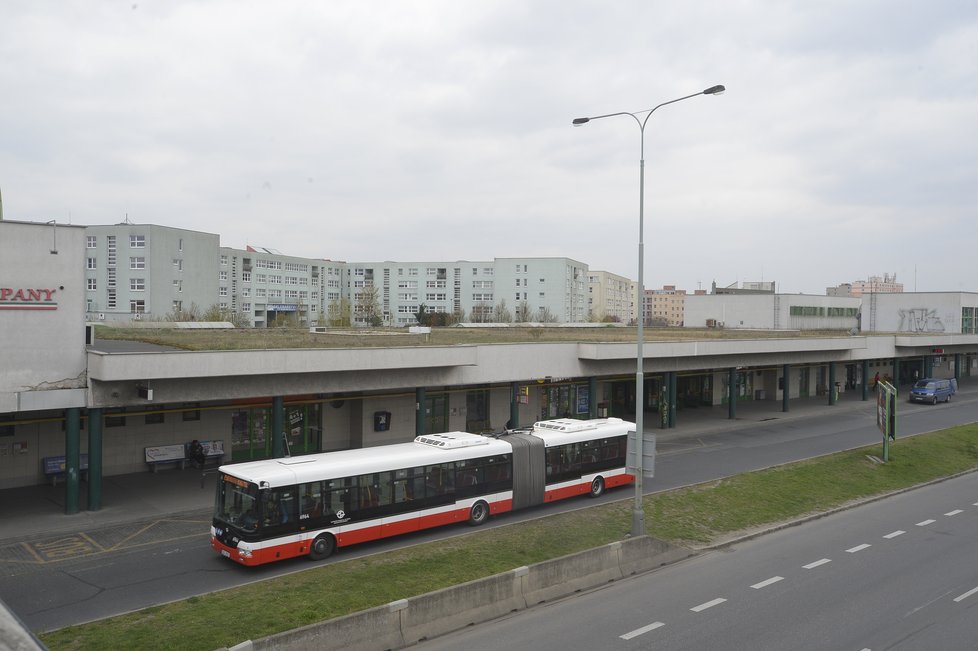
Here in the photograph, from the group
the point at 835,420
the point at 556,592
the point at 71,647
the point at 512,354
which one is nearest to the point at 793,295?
the point at 835,420

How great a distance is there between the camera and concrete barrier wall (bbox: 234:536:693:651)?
1053cm

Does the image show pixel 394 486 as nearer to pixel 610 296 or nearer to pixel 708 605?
pixel 708 605

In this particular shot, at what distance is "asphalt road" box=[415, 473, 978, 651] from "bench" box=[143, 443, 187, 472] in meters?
17.4

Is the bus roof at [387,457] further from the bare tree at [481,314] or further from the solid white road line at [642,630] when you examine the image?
the bare tree at [481,314]

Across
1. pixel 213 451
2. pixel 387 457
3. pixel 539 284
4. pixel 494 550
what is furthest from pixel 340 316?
pixel 494 550

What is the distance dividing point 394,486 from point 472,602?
5.41 m

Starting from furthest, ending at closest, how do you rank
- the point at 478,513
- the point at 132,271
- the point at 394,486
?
the point at 132,271
the point at 478,513
the point at 394,486

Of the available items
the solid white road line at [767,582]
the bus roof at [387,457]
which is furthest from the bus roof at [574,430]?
the solid white road line at [767,582]

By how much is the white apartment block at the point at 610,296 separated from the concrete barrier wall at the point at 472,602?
376 feet

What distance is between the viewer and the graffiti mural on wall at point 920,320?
7269cm

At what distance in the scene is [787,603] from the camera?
13562 mm

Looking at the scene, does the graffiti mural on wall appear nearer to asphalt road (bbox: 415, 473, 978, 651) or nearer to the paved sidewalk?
asphalt road (bbox: 415, 473, 978, 651)

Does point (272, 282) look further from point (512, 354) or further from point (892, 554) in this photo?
point (892, 554)

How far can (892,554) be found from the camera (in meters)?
17.0
